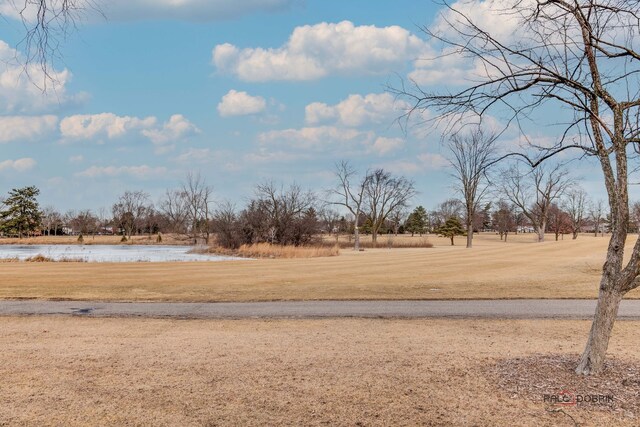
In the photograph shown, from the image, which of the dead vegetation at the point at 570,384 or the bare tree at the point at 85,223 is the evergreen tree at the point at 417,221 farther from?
the dead vegetation at the point at 570,384

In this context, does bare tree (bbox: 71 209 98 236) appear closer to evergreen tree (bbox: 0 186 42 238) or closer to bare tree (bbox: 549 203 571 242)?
evergreen tree (bbox: 0 186 42 238)

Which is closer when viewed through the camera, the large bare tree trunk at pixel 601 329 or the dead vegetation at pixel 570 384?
the dead vegetation at pixel 570 384

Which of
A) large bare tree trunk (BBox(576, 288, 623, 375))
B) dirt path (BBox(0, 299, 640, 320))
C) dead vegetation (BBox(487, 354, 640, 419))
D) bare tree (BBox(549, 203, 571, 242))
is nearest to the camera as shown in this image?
dead vegetation (BBox(487, 354, 640, 419))

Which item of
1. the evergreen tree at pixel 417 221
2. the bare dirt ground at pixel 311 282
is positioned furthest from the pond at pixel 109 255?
the evergreen tree at pixel 417 221

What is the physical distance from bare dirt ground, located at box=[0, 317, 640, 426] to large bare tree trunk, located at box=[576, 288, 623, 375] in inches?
6.6

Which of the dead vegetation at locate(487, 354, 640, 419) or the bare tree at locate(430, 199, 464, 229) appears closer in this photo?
the dead vegetation at locate(487, 354, 640, 419)

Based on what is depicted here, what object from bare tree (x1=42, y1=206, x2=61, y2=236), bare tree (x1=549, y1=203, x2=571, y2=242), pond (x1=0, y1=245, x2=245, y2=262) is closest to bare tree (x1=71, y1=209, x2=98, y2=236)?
bare tree (x1=42, y1=206, x2=61, y2=236)

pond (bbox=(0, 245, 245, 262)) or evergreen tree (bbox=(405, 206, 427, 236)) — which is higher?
evergreen tree (bbox=(405, 206, 427, 236))

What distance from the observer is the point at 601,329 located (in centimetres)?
574

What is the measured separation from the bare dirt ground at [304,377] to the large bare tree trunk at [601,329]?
0.55 ft

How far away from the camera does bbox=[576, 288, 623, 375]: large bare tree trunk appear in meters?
5.63

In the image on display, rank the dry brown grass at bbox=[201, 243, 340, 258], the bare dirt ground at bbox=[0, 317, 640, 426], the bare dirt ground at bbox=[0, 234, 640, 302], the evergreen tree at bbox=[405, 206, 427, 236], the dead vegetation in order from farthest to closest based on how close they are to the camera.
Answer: the evergreen tree at bbox=[405, 206, 427, 236] < the dry brown grass at bbox=[201, 243, 340, 258] < the bare dirt ground at bbox=[0, 234, 640, 302] < the dead vegetation < the bare dirt ground at bbox=[0, 317, 640, 426]

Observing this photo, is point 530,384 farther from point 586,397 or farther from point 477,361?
point 477,361

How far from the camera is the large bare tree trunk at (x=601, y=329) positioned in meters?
5.63
